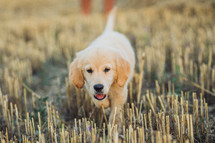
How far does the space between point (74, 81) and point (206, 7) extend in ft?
19.7

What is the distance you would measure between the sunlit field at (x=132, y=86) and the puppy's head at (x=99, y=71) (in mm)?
284

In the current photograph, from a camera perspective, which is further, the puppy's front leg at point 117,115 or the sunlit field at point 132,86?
the puppy's front leg at point 117,115

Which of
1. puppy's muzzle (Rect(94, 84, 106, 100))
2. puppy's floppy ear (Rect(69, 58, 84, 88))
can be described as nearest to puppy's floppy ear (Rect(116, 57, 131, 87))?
puppy's muzzle (Rect(94, 84, 106, 100))

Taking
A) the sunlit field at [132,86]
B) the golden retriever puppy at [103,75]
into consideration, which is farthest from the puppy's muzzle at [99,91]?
the sunlit field at [132,86]

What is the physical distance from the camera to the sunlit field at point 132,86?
2064mm

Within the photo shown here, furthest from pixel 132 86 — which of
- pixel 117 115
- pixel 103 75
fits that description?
pixel 103 75

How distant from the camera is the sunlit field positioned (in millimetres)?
2064

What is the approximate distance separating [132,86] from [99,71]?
1.01m

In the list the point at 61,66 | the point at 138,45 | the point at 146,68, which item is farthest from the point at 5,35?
the point at 146,68

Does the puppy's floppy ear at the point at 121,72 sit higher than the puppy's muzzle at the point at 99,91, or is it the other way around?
the puppy's floppy ear at the point at 121,72

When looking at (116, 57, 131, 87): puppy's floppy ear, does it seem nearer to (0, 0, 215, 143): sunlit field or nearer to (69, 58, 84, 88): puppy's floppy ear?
(0, 0, 215, 143): sunlit field

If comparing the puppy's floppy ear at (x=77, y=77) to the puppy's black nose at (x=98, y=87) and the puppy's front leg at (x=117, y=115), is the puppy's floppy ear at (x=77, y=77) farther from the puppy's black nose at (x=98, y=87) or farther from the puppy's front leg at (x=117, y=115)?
the puppy's front leg at (x=117, y=115)

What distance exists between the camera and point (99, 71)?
6.97 ft

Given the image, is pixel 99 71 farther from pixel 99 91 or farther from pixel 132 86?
pixel 132 86
